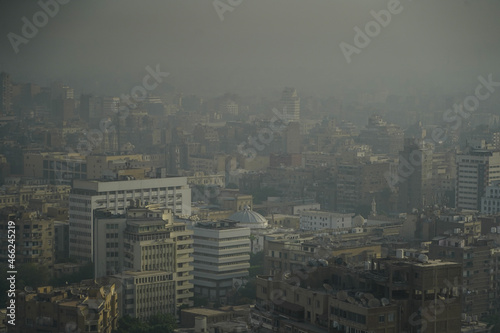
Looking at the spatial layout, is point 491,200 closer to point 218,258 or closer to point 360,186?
point 360,186

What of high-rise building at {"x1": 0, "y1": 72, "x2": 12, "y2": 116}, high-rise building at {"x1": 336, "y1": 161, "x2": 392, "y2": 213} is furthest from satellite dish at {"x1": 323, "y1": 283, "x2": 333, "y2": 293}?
high-rise building at {"x1": 0, "y1": 72, "x2": 12, "y2": 116}

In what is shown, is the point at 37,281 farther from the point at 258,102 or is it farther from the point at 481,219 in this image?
A: the point at 258,102

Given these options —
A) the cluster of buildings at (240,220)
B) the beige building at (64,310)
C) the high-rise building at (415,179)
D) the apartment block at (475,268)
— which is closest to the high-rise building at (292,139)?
the cluster of buildings at (240,220)

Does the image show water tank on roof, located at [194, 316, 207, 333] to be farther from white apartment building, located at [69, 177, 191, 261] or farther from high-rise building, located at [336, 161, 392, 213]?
high-rise building, located at [336, 161, 392, 213]

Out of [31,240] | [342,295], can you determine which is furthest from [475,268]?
[31,240]

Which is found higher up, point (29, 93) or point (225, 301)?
point (29, 93)

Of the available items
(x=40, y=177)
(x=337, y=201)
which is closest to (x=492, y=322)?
(x=337, y=201)
